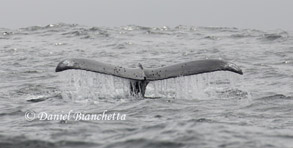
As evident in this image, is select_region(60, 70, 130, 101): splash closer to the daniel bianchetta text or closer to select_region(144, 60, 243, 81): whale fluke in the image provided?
select_region(144, 60, 243, 81): whale fluke

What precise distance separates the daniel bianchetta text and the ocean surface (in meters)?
0.02

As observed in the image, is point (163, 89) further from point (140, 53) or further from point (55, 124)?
point (140, 53)

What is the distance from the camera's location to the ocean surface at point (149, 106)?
843 cm

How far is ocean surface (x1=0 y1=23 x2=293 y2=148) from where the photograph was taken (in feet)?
27.7

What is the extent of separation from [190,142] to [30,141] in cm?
220

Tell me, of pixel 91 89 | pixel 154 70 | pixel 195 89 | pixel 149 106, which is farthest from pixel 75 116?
pixel 91 89

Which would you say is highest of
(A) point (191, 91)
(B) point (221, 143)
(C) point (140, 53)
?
(C) point (140, 53)

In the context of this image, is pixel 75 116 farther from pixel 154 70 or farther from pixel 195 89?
pixel 195 89

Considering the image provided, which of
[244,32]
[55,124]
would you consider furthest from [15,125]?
[244,32]

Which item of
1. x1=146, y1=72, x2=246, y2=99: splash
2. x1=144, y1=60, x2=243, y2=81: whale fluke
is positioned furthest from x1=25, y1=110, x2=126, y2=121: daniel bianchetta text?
x1=146, y1=72, x2=246, y2=99: splash

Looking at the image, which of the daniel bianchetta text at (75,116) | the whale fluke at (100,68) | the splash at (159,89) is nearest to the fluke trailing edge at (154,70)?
the whale fluke at (100,68)

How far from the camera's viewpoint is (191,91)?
12867 mm

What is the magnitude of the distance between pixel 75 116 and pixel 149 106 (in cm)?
159

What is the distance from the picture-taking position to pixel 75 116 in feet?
33.4
